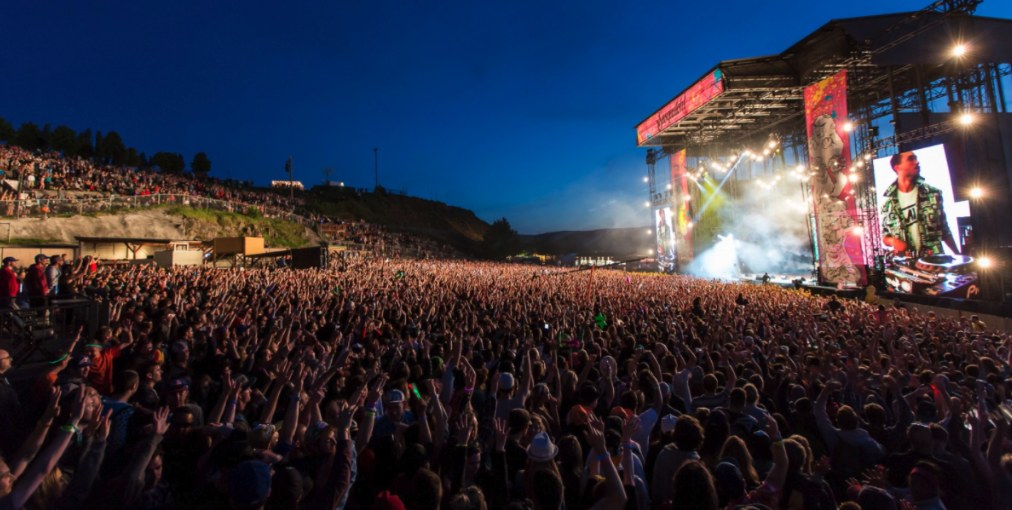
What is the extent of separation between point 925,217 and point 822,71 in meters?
9.84

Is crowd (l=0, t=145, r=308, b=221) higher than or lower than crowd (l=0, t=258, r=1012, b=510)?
higher

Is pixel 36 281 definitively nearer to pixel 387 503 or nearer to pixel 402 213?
pixel 387 503

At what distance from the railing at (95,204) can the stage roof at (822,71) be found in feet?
113

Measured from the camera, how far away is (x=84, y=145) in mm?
56562

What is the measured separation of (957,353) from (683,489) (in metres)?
8.79

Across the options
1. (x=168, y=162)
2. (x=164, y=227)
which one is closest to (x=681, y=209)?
(x=164, y=227)

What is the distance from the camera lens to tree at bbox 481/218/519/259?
73875 millimetres

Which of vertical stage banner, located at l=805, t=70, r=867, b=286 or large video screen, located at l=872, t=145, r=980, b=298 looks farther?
vertical stage banner, located at l=805, t=70, r=867, b=286

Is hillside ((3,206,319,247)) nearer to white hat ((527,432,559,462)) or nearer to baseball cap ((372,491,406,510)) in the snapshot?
baseball cap ((372,491,406,510))

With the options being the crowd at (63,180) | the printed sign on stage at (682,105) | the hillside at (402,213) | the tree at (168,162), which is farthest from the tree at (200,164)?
the printed sign on stage at (682,105)

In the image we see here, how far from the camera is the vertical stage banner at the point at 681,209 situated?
34.2m

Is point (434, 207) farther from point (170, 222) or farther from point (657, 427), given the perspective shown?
point (657, 427)

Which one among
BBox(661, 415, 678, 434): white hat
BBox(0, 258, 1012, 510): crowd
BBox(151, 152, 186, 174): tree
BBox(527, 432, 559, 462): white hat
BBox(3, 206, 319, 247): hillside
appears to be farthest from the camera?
BBox(151, 152, 186, 174): tree

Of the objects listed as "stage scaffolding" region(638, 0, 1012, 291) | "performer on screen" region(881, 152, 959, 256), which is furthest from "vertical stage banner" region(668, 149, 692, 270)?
"performer on screen" region(881, 152, 959, 256)
